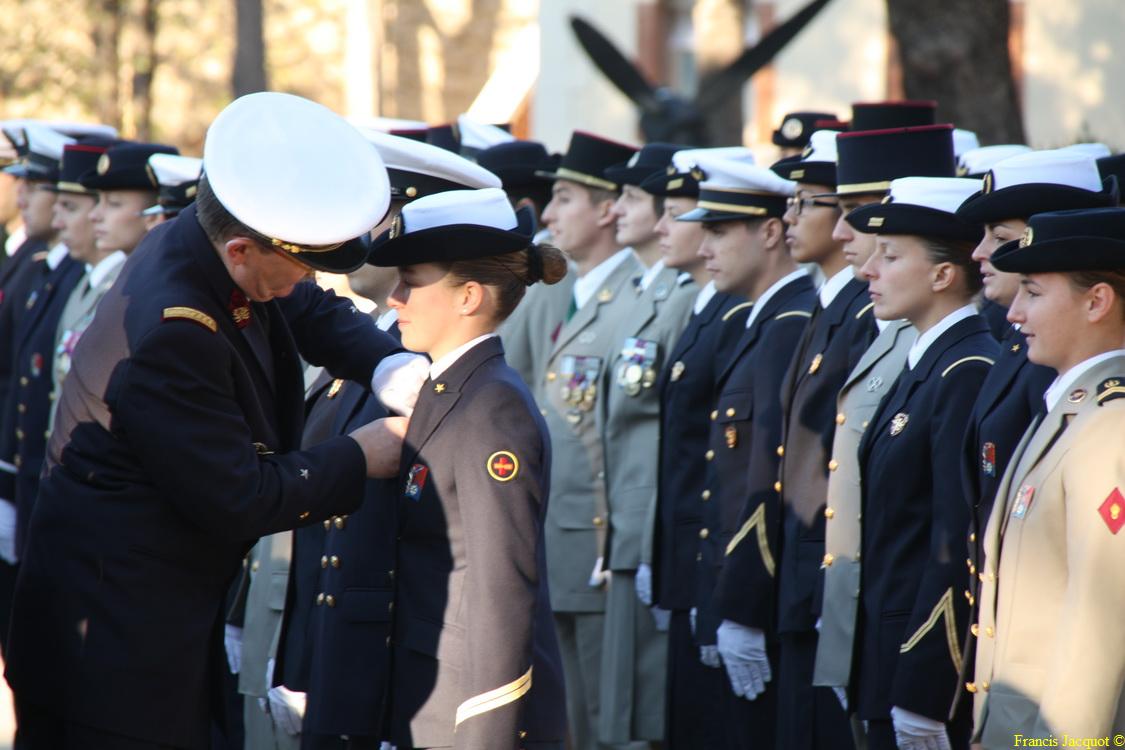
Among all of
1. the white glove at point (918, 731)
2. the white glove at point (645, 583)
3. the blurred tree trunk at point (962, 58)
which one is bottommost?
the white glove at point (918, 731)

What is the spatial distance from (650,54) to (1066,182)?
14670 mm

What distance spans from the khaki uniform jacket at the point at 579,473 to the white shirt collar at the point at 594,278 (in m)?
0.25

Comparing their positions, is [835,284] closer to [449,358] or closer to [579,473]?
[579,473]

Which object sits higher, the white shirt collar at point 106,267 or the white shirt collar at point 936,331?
the white shirt collar at point 106,267

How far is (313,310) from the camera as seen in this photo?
4188mm

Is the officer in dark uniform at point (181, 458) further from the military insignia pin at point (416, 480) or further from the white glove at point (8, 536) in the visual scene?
the white glove at point (8, 536)

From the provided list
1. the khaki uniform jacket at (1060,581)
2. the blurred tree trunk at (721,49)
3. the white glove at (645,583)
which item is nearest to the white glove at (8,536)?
the white glove at (645,583)

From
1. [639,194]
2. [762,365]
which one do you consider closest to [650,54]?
[639,194]

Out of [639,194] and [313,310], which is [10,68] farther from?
[313,310]

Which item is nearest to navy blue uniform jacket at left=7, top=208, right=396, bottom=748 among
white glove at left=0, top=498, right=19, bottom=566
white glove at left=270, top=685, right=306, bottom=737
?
white glove at left=270, top=685, right=306, bottom=737

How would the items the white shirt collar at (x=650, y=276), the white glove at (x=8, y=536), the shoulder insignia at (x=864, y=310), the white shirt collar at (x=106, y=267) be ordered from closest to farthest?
the shoulder insignia at (x=864, y=310), the white shirt collar at (x=650, y=276), the white glove at (x=8, y=536), the white shirt collar at (x=106, y=267)

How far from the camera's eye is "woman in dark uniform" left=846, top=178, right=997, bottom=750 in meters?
4.24

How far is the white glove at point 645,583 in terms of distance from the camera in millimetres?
6121

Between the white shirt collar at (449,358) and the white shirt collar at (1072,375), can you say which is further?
the white shirt collar at (449,358)
